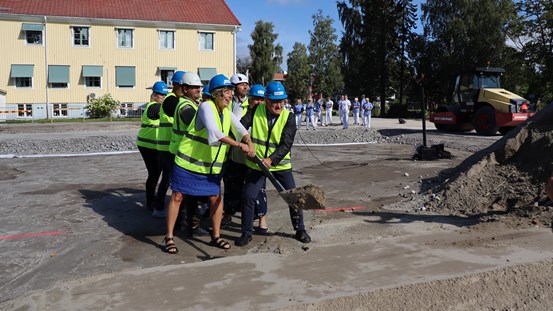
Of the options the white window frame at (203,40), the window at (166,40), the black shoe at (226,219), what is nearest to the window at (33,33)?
the window at (166,40)

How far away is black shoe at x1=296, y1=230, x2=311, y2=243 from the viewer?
18.0ft

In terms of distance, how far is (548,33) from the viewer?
42781 mm

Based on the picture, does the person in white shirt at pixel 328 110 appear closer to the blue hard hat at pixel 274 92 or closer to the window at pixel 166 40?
the window at pixel 166 40

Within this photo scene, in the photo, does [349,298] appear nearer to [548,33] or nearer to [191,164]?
[191,164]

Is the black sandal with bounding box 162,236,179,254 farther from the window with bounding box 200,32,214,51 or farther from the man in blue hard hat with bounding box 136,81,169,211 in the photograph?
the window with bounding box 200,32,214,51

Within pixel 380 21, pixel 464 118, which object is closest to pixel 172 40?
pixel 380 21

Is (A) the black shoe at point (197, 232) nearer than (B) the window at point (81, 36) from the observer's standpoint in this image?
Yes

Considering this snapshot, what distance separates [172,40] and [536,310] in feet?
128

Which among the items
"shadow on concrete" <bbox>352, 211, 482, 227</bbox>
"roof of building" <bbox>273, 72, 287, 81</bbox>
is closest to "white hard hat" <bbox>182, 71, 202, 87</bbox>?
"shadow on concrete" <bbox>352, 211, 482, 227</bbox>

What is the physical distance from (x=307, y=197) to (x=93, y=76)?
37.1 meters

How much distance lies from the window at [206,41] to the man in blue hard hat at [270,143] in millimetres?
36421

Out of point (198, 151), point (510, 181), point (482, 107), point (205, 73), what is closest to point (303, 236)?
point (198, 151)

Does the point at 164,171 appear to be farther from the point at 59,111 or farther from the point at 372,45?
the point at 372,45

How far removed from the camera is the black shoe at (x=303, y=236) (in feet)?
18.0
